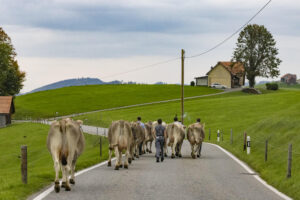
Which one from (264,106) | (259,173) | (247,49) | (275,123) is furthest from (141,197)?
(247,49)

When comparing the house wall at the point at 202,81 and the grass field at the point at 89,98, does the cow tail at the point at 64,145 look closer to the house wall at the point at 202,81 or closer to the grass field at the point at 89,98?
the grass field at the point at 89,98

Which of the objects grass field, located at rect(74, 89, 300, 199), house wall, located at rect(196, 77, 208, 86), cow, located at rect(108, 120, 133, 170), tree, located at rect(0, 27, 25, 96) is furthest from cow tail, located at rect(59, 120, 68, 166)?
house wall, located at rect(196, 77, 208, 86)

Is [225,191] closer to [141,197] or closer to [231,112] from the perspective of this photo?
[141,197]

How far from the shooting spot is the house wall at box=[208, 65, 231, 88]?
13351 cm

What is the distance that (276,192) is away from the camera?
12.6 m

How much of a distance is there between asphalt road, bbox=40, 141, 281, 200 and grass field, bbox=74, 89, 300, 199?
2.88 feet

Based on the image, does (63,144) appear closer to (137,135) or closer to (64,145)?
(64,145)

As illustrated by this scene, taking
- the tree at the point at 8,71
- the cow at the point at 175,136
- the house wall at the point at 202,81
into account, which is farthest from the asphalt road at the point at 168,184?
the house wall at the point at 202,81

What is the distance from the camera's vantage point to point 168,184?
13438 millimetres

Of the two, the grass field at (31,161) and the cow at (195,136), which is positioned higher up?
the cow at (195,136)

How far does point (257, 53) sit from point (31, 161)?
79.7m

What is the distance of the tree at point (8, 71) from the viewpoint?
7538cm

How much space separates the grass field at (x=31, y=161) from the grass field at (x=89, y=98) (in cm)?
4350

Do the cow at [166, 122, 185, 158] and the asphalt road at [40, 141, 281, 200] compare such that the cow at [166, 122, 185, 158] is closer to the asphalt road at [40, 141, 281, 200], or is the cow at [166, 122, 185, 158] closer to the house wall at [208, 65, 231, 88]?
the asphalt road at [40, 141, 281, 200]
